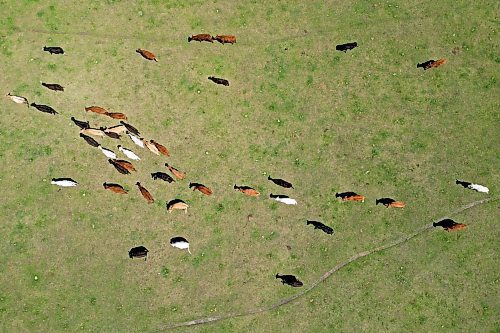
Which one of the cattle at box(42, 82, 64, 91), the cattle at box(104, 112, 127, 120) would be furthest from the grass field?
the cattle at box(104, 112, 127, 120)

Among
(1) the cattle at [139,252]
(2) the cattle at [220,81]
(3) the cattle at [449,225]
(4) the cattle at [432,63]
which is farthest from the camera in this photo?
(4) the cattle at [432,63]

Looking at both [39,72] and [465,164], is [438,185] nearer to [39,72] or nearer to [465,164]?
[465,164]

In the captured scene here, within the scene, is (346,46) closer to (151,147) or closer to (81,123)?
(151,147)

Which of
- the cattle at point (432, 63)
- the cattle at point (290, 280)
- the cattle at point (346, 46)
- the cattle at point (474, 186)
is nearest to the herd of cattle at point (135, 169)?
the cattle at point (290, 280)

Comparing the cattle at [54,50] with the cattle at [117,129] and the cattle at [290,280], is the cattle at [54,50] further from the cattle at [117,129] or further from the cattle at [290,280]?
the cattle at [290,280]

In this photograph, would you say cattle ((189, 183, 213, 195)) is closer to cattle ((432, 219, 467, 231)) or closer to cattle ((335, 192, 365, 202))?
cattle ((335, 192, 365, 202))

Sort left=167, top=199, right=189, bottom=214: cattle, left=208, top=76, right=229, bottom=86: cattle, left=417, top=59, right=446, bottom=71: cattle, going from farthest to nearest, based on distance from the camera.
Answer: left=417, top=59, right=446, bottom=71: cattle → left=208, top=76, right=229, bottom=86: cattle → left=167, top=199, right=189, bottom=214: cattle

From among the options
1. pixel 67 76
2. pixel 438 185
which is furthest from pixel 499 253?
pixel 67 76
